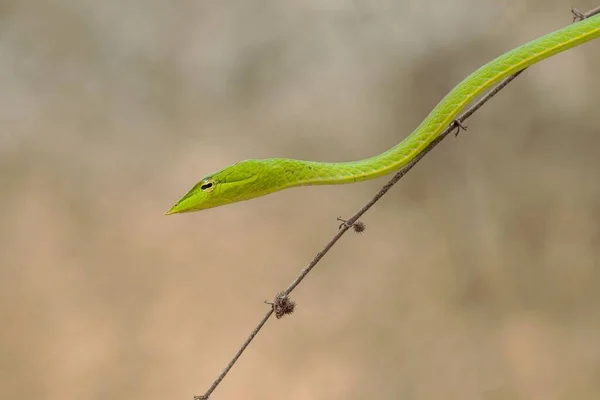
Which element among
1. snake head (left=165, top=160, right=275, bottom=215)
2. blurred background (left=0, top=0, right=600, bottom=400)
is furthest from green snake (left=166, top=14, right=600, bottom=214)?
blurred background (left=0, top=0, right=600, bottom=400)

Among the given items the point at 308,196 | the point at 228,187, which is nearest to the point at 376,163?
the point at 228,187

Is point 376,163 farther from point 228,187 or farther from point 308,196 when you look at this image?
point 308,196

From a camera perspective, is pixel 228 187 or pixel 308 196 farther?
pixel 308 196

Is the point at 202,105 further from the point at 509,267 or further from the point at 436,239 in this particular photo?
the point at 509,267

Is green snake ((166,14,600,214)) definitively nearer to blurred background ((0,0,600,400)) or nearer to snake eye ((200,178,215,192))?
snake eye ((200,178,215,192))

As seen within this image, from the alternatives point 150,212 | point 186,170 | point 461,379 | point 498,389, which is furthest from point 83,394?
point 498,389

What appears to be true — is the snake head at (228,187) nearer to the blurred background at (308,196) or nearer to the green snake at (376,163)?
the green snake at (376,163)

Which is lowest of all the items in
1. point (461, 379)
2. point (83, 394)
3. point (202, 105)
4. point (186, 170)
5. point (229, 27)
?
point (83, 394)
